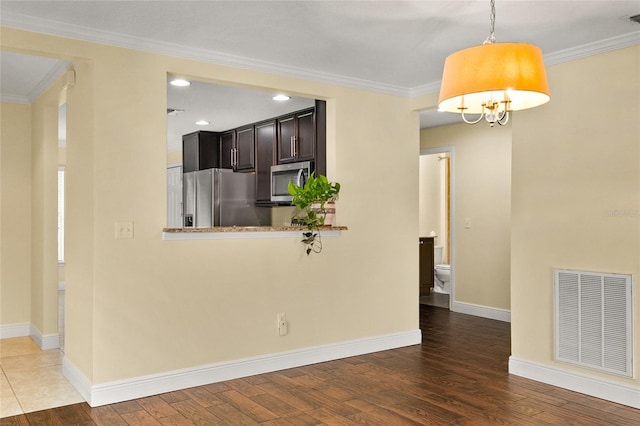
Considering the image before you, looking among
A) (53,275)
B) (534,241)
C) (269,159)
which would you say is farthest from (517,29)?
(53,275)

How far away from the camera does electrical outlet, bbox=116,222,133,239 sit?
3.51m

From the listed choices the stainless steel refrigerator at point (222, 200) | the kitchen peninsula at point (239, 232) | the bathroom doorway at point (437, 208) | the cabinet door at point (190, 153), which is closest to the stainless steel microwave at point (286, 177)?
the stainless steel refrigerator at point (222, 200)

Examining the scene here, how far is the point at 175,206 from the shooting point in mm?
8250

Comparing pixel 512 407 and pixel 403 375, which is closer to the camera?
pixel 512 407

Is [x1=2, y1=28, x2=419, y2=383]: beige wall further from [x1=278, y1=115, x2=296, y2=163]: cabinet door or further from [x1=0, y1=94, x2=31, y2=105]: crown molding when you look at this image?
[x1=0, y1=94, x2=31, y2=105]: crown molding

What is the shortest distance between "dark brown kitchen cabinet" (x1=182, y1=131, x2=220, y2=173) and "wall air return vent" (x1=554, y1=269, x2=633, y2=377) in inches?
181

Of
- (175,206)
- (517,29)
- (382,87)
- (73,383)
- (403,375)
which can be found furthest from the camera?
(175,206)

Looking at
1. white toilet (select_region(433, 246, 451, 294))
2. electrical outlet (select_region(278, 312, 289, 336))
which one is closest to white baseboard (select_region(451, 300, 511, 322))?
white toilet (select_region(433, 246, 451, 294))

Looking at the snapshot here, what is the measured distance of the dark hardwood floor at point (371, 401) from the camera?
3.17 meters

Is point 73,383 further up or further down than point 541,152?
further down

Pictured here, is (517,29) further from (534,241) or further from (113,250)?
(113,250)

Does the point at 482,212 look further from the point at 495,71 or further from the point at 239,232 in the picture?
the point at 495,71

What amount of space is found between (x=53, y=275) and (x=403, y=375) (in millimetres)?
3249

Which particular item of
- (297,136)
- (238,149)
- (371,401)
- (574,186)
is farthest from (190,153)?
(574,186)
